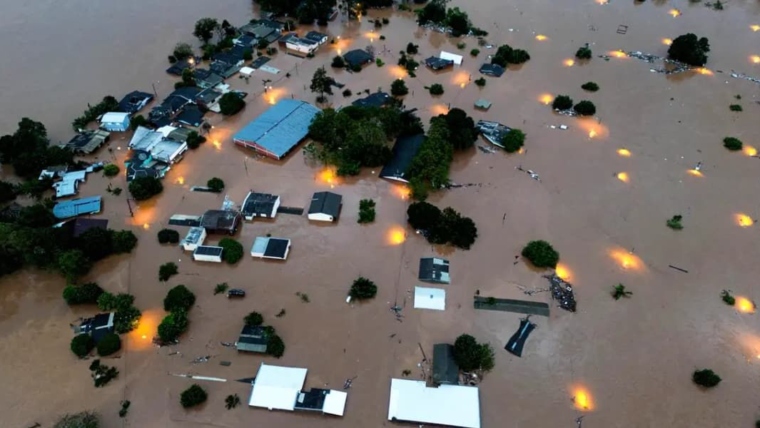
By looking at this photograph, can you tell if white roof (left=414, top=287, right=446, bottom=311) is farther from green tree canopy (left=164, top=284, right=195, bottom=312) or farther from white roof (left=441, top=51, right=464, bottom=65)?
white roof (left=441, top=51, right=464, bottom=65)

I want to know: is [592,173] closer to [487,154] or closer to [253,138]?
[487,154]

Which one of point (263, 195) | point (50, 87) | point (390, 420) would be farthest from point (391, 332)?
point (50, 87)

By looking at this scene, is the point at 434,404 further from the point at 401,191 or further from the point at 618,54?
the point at 618,54

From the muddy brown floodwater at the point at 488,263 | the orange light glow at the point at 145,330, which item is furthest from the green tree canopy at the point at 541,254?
the orange light glow at the point at 145,330

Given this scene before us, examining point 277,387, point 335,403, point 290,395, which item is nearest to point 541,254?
point 335,403

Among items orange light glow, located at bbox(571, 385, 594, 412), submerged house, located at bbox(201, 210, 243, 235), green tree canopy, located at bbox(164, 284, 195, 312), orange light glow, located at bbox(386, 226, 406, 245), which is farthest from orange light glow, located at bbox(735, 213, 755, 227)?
green tree canopy, located at bbox(164, 284, 195, 312)
